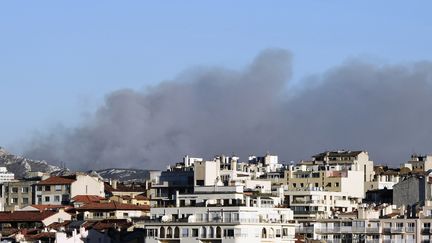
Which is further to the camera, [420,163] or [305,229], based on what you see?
[420,163]

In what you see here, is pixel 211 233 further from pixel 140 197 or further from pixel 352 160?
pixel 352 160

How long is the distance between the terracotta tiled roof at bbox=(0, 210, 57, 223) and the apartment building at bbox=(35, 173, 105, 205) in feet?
52.3

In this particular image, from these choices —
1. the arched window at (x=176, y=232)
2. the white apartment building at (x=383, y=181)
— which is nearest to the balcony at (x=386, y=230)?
the arched window at (x=176, y=232)

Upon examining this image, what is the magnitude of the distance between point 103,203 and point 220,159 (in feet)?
84.9

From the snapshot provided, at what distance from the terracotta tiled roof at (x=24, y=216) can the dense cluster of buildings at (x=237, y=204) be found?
8 centimetres

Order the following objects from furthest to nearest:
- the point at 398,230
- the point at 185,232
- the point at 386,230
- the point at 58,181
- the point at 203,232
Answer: the point at 58,181, the point at 386,230, the point at 398,230, the point at 185,232, the point at 203,232

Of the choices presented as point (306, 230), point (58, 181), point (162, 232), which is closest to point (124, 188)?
point (58, 181)

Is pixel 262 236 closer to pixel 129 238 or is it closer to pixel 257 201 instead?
pixel 257 201

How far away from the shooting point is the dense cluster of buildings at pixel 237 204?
359 ft

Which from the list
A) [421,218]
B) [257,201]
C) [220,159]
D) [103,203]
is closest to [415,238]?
[421,218]

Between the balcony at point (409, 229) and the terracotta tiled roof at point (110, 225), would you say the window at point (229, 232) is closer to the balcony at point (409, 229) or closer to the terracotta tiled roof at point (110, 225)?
the terracotta tiled roof at point (110, 225)

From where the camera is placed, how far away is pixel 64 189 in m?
155

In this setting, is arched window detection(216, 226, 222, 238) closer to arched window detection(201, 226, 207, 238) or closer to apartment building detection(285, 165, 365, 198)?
arched window detection(201, 226, 207, 238)

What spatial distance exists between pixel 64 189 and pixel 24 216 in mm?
19601
